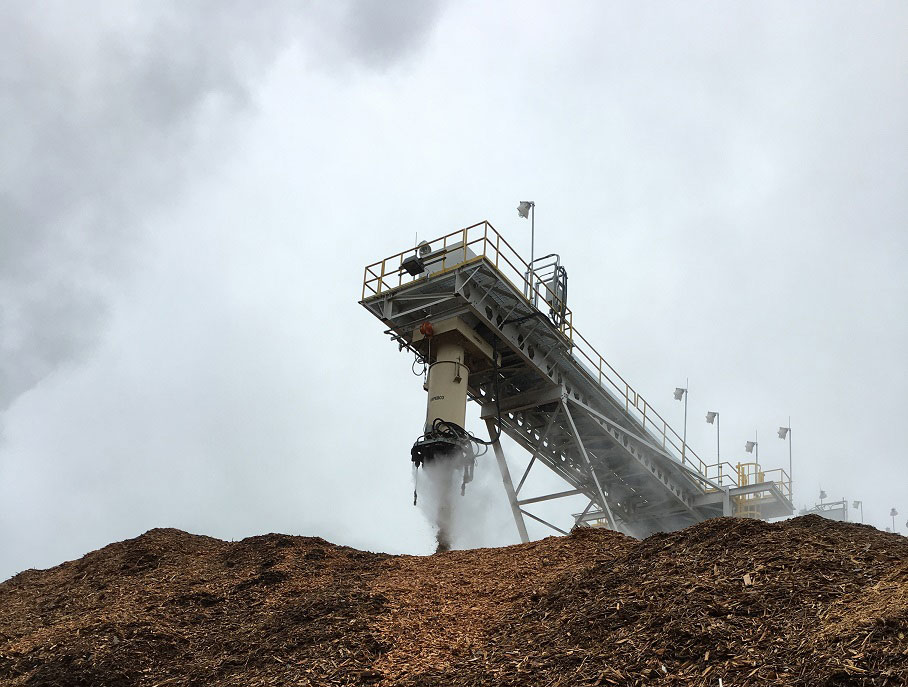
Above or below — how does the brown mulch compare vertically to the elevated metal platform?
below

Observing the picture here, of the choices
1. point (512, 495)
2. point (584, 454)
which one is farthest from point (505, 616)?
point (584, 454)

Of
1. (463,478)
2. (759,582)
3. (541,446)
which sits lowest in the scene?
(759,582)

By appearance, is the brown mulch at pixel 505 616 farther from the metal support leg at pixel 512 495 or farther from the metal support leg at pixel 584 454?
the metal support leg at pixel 584 454

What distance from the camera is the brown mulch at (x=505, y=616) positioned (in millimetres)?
8320

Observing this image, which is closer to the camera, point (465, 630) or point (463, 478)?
point (465, 630)

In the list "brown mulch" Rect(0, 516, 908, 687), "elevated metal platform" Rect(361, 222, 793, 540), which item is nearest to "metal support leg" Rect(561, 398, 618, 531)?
"elevated metal platform" Rect(361, 222, 793, 540)

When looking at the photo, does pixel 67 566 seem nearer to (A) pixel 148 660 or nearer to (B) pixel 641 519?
(A) pixel 148 660

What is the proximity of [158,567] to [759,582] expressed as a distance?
948 centimetres

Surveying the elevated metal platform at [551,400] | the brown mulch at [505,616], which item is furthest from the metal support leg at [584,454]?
the brown mulch at [505,616]

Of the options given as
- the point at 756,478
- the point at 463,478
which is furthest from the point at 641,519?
the point at 463,478

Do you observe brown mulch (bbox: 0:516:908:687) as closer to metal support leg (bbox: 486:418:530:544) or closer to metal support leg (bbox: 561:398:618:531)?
metal support leg (bbox: 486:418:530:544)

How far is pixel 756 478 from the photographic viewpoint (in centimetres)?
3500

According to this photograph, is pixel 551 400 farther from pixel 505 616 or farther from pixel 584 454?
pixel 505 616

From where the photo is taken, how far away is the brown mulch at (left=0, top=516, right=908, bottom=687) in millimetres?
8320
